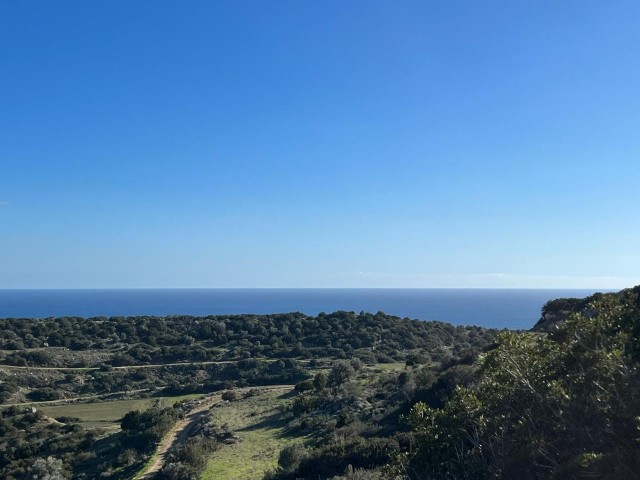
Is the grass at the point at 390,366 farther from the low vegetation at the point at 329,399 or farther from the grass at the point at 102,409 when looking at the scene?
the grass at the point at 102,409

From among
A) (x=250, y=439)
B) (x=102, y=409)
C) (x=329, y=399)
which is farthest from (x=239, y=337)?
(x=250, y=439)

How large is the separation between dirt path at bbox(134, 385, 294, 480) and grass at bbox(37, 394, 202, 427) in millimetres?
2851

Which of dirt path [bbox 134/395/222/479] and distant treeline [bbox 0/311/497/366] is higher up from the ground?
distant treeline [bbox 0/311/497/366]

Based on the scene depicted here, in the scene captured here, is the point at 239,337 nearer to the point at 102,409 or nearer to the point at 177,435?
the point at 102,409

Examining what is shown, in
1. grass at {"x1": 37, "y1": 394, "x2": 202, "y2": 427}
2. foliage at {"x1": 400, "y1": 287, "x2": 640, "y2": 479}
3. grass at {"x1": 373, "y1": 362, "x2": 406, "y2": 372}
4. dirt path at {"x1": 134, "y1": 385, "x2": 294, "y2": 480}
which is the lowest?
grass at {"x1": 37, "y1": 394, "x2": 202, "y2": 427}

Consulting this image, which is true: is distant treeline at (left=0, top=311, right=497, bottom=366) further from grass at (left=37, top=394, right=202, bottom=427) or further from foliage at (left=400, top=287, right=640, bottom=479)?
foliage at (left=400, top=287, right=640, bottom=479)

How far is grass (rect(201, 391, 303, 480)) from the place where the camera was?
17.0 meters

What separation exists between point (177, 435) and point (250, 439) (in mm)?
4288

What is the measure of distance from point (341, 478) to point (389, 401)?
1150 cm

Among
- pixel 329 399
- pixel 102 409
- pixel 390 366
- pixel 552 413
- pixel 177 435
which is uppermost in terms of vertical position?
pixel 552 413

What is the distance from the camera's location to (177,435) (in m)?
23.6

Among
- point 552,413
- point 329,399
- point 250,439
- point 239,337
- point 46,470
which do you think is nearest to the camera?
point 552,413

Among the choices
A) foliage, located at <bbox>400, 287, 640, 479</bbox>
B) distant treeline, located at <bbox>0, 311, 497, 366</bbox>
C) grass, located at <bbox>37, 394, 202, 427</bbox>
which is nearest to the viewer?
foliage, located at <bbox>400, 287, 640, 479</bbox>

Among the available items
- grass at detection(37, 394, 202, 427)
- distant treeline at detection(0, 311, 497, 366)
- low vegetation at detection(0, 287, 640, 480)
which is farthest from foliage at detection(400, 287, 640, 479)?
distant treeline at detection(0, 311, 497, 366)
